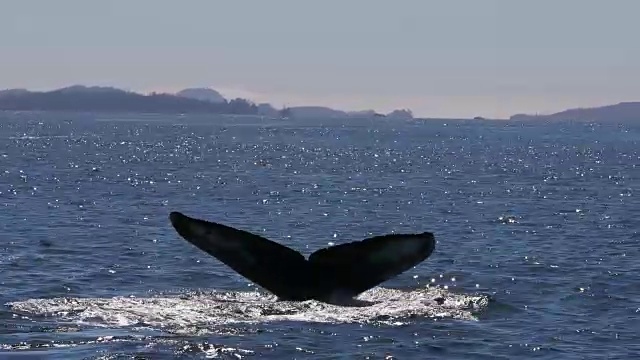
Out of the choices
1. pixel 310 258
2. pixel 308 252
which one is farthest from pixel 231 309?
pixel 308 252

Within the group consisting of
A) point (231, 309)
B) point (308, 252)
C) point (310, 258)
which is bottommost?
point (308, 252)

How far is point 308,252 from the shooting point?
120 ft

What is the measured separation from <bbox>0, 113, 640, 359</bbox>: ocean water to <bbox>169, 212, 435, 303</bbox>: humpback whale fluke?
104cm

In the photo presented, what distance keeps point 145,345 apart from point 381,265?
3.78m

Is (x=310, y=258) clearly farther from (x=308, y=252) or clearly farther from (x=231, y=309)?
(x=308, y=252)

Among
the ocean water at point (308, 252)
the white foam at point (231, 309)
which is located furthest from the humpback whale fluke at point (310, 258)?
the white foam at point (231, 309)

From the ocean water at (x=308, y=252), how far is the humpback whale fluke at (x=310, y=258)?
1.04 meters

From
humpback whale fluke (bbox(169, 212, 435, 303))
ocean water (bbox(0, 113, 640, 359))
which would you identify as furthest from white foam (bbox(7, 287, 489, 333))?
humpback whale fluke (bbox(169, 212, 435, 303))

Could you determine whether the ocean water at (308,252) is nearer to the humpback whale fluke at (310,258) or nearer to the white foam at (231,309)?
the white foam at (231,309)

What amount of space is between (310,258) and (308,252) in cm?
1875

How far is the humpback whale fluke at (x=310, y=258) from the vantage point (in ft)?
56.9

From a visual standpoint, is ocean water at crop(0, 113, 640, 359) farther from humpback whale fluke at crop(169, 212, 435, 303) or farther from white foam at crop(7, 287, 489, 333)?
humpback whale fluke at crop(169, 212, 435, 303)

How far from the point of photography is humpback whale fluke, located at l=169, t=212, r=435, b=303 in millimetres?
17344

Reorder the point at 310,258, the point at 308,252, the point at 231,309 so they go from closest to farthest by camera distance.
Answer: the point at 310,258
the point at 231,309
the point at 308,252
